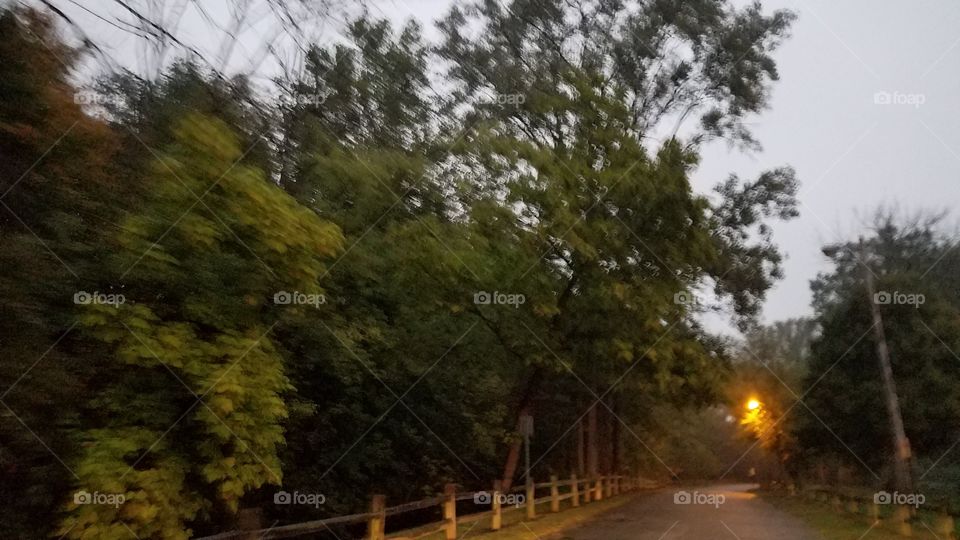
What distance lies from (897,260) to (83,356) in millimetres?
31160

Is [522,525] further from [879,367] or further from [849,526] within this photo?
[879,367]

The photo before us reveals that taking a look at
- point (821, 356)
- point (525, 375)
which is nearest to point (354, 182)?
point (525, 375)

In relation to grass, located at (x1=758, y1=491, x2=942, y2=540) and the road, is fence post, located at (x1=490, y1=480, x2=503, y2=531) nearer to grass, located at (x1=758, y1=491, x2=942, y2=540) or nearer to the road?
the road

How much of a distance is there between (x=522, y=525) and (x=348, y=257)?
7014mm

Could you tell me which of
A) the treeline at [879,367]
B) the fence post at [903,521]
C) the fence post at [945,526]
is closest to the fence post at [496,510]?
the fence post at [903,521]

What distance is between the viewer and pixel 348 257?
513 inches

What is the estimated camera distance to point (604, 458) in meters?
37.5

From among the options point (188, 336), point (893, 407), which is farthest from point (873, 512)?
point (188, 336)

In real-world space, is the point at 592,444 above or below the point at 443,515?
above

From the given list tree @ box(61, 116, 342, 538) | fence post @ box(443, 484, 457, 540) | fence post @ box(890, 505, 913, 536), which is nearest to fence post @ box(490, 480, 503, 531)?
fence post @ box(443, 484, 457, 540)

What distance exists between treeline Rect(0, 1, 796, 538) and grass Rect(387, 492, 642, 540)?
2.27 meters

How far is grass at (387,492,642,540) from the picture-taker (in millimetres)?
13870

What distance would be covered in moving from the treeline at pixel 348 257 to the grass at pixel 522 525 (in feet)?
7.46

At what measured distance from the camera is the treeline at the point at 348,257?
A: 25.0ft
